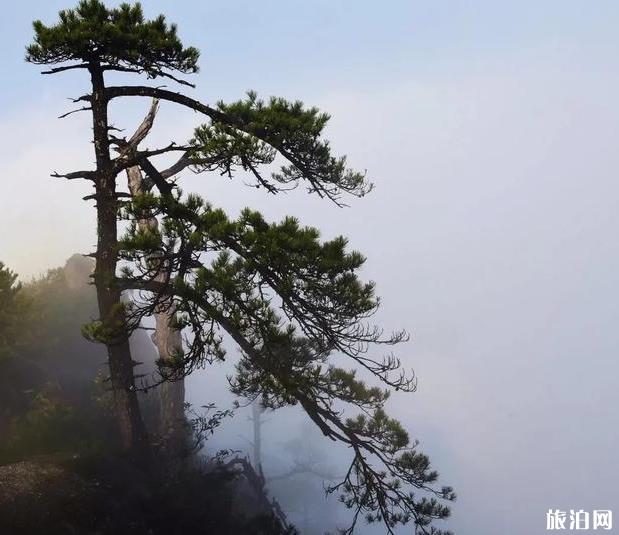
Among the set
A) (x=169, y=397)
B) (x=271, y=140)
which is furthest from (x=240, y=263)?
(x=169, y=397)

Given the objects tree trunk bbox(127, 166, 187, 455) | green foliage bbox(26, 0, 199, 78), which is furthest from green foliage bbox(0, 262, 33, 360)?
green foliage bbox(26, 0, 199, 78)

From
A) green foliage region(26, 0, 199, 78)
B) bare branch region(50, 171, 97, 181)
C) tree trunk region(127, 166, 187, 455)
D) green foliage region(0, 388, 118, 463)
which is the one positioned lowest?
green foliage region(0, 388, 118, 463)

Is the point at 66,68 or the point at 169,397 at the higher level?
the point at 66,68

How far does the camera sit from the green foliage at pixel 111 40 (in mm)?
9898

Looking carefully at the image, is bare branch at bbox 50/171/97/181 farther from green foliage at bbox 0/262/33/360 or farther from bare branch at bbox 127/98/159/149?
green foliage at bbox 0/262/33/360

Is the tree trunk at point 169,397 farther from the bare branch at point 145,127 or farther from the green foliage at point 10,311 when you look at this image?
the green foliage at point 10,311

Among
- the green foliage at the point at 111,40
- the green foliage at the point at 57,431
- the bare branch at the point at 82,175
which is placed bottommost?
the green foliage at the point at 57,431

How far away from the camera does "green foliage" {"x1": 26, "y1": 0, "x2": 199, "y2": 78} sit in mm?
9898

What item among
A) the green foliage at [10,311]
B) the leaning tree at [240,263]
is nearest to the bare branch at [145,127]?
the leaning tree at [240,263]

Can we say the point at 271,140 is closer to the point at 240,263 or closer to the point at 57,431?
the point at 240,263

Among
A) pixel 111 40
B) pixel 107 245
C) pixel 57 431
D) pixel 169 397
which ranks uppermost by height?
pixel 111 40

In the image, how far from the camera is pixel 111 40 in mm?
10102

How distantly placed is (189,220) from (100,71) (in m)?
4.18

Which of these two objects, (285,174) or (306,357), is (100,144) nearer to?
(285,174)
